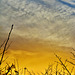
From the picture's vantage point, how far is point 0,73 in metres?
12.0

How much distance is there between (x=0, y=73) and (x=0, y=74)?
30 cm

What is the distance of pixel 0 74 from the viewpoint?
38.4 ft
